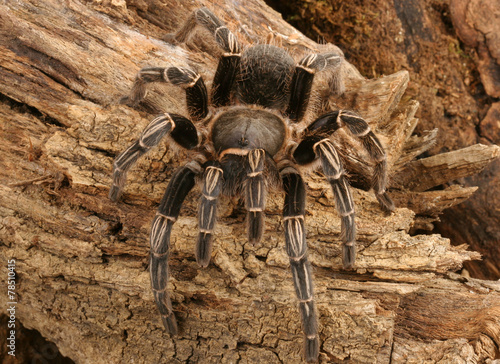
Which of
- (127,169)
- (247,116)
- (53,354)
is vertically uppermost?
(247,116)

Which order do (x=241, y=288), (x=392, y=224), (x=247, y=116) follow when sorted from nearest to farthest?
(x=241, y=288) < (x=392, y=224) < (x=247, y=116)

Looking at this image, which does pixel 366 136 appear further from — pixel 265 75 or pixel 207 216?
pixel 207 216

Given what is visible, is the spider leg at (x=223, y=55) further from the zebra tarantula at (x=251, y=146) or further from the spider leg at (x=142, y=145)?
the spider leg at (x=142, y=145)

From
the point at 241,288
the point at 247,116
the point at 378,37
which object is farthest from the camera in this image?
the point at 378,37

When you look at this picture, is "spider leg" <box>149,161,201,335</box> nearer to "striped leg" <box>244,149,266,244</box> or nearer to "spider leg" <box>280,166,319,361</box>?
"striped leg" <box>244,149,266,244</box>

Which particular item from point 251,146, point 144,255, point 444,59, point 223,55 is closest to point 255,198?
point 251,146

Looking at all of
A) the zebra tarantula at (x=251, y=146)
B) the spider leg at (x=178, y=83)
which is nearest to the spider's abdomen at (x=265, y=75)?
the zebra tarantula at (x=251, y=146)

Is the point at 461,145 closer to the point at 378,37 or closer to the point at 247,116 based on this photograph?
the point at 378,37

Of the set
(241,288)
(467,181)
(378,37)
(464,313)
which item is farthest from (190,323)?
(378,37)
